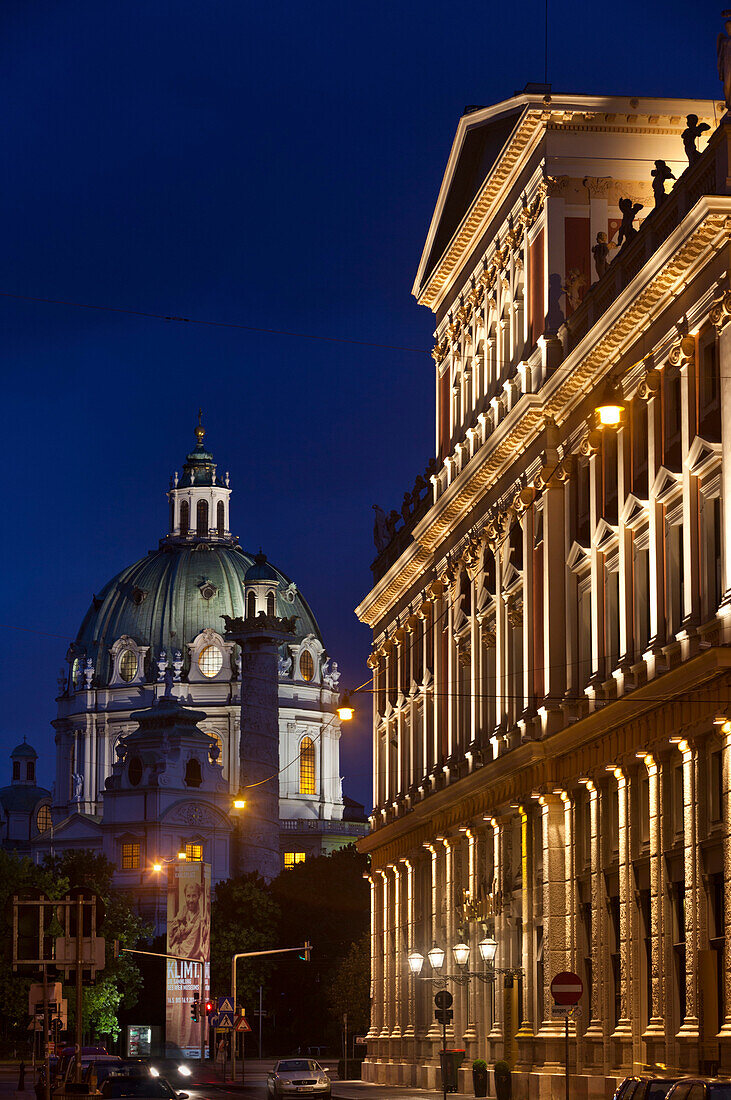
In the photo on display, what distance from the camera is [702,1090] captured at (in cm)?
2272

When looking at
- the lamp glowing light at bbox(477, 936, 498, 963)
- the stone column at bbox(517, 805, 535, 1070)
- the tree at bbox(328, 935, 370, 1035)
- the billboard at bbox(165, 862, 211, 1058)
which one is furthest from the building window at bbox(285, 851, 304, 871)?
the stone column at bbox(517, 805, 535, 1070)

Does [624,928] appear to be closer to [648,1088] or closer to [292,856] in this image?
[648,1088]

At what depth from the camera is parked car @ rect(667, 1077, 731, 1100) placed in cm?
2248

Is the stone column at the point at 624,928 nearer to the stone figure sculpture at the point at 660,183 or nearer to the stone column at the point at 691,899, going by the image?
the stone column at the point at 691,899

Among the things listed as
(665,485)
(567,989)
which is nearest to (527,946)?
(665,485)

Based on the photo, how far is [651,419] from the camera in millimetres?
41312

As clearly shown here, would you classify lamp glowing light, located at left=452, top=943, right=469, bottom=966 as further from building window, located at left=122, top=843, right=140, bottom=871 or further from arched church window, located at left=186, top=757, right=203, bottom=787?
arched church window, located at left=186, top=757, right=203, bottom=787

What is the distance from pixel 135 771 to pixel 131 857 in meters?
7.98

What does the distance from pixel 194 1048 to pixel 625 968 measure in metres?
72.0

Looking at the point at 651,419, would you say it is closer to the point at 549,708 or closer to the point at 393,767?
the point at 549,708

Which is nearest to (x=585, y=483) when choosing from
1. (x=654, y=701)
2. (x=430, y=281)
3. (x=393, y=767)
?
(x=654, y=701)

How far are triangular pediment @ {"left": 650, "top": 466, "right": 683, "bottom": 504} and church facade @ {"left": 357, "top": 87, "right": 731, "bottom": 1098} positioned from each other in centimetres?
8

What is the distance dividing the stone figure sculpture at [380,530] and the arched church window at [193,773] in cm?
9788

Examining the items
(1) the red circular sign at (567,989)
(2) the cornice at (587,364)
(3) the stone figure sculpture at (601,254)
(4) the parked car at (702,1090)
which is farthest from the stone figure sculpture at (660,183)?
(4) the parked car at (702,1090)
